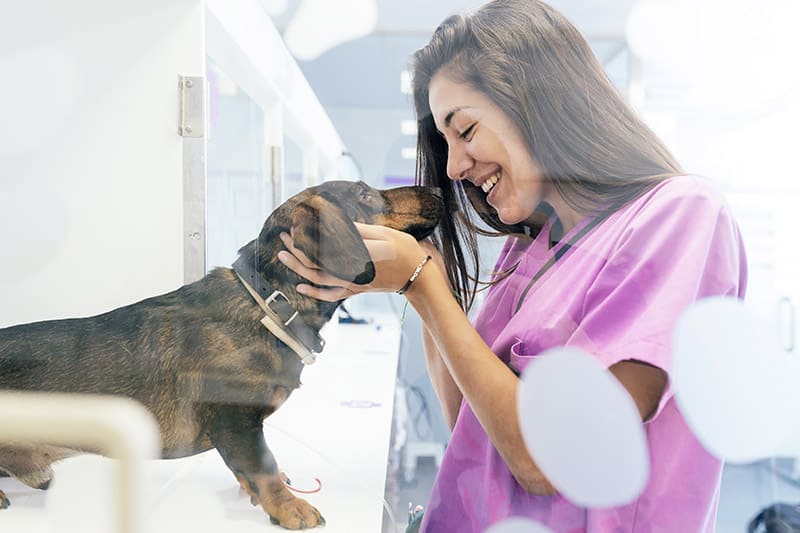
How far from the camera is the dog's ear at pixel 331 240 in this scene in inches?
17.2

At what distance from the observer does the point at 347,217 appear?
0.45 meters

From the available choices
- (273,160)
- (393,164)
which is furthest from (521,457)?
(273,160)

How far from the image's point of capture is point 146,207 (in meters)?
0.44

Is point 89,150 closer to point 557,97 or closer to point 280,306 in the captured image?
point 280,306

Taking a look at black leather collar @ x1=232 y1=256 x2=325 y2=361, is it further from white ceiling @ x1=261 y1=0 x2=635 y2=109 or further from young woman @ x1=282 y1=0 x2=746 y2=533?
white ceiling @ x1=261 y1=0 x2=635 y2=109

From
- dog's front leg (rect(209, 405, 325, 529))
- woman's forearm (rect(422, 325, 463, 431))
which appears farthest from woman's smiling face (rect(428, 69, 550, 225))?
dog's front leg (rect(209, 405, 325, 529))

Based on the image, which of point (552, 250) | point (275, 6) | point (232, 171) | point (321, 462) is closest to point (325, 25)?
point (275, 6)

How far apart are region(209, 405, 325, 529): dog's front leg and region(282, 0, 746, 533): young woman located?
0.11 metres

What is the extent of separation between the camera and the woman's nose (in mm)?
427

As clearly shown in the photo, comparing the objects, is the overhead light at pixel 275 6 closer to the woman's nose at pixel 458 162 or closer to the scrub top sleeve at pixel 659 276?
the woman's nose at pixel 458 162

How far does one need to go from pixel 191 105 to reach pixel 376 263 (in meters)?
0.18

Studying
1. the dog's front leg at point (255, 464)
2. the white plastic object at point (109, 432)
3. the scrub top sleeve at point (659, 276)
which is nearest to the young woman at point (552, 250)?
the scrub top sleeve at point (659, 276)

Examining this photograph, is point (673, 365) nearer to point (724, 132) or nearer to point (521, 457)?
point (521, 457)

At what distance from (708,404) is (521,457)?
0.14 m
